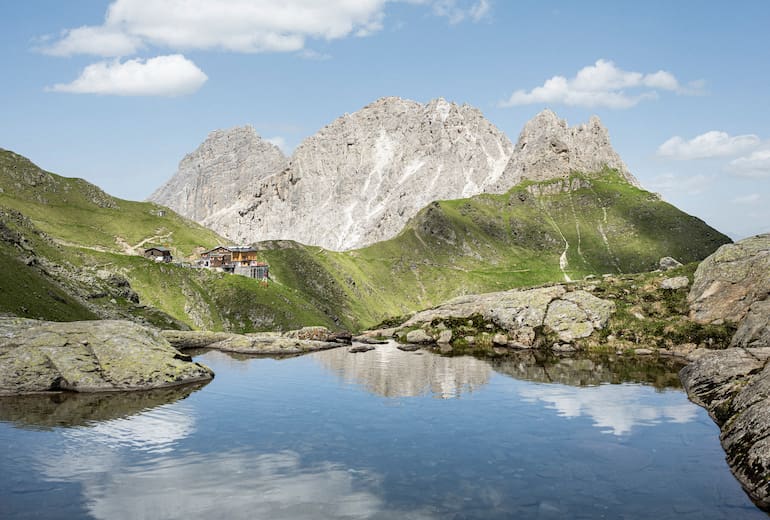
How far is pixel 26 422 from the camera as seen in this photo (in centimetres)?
4766

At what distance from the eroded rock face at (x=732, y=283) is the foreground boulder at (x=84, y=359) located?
77706mm

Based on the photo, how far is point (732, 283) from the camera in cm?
9081

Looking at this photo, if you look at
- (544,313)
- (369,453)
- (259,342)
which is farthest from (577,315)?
(369,453)

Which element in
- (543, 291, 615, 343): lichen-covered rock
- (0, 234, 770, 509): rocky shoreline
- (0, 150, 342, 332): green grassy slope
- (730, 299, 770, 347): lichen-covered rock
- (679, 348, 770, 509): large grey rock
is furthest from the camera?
(543, 291, 615, 343): lichen-covered rock

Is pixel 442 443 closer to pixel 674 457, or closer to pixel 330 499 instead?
pixel 330 499

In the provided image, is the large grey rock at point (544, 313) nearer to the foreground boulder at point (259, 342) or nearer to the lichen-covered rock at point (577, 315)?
the lichen-covered rock at point (577, 315)

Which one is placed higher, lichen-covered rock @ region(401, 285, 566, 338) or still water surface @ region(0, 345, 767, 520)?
lichen-covered rock @ region(401, 285, 566, 338)

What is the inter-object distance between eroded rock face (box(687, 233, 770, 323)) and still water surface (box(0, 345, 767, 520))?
28593mm

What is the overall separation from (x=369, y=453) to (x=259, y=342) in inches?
2557

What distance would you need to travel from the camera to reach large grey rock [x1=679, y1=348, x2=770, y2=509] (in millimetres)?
36781

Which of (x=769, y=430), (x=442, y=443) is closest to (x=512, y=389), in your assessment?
(x=442, y=443)

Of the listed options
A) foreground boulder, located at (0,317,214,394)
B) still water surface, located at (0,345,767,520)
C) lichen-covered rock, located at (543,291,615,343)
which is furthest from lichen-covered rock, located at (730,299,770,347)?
foreground boulder, located at (0,317,214,394)

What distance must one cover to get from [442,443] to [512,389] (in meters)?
24.3

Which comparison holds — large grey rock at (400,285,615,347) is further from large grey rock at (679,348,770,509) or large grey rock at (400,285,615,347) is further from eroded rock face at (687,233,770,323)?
large grey rock at (679,348,770,509)
